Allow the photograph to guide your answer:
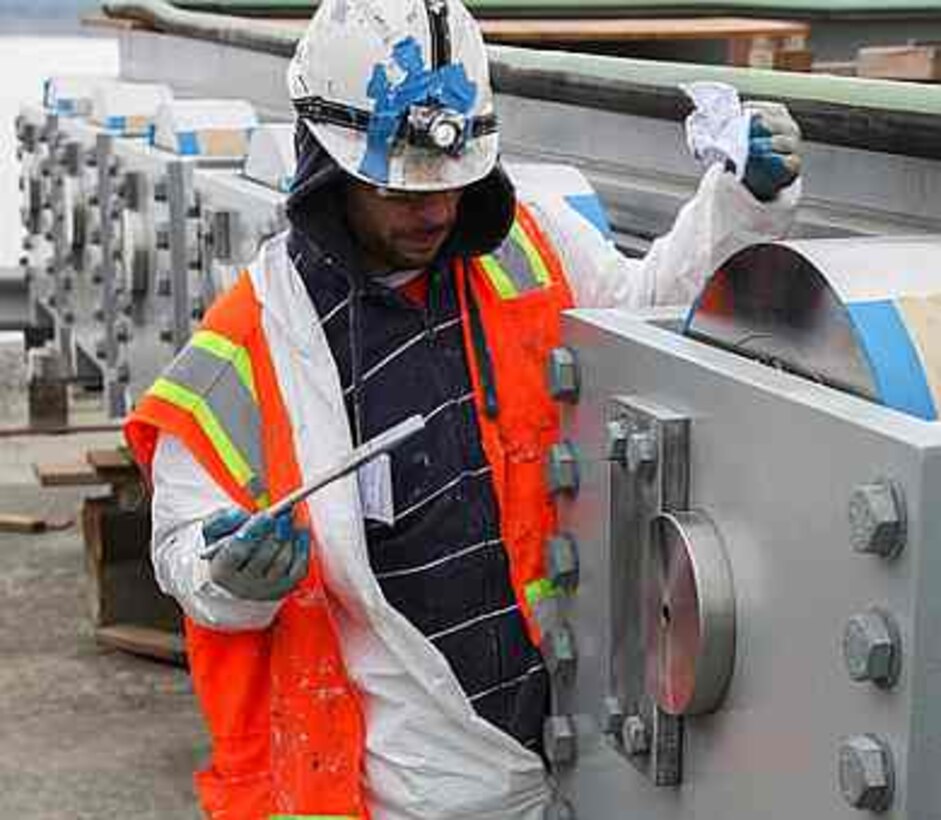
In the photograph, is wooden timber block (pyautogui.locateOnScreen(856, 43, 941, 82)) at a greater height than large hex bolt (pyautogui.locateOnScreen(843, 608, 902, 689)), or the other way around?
wooden timber block (pyautogui.locateOnScreen(856, 43, 941, 82))

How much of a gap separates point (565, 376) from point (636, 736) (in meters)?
0.27

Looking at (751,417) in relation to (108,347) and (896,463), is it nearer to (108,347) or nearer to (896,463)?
(896,463)

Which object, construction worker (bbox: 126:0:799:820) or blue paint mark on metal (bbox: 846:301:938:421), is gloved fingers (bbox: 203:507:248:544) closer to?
construction worker (bbox: 126:0:799:820)

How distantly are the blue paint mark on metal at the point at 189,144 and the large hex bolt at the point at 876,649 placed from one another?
210 cm

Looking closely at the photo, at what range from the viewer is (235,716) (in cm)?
158

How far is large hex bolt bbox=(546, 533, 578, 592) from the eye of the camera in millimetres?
1450

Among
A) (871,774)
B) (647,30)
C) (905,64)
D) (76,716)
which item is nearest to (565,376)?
(871,774)

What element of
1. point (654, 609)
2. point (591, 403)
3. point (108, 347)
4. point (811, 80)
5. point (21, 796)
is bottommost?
point (21, 796)

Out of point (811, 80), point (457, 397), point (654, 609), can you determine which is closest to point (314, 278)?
point (457, 397)

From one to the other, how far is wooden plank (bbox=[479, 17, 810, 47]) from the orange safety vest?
8.41ft

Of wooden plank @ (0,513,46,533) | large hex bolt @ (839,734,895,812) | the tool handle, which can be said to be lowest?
wooden plank @ (0,513,46,533)

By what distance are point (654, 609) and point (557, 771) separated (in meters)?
0.31

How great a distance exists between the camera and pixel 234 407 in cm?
151

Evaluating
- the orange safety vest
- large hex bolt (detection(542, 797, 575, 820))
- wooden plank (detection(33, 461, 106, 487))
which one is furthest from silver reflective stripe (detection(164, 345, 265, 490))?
wooden plank (detection(33, 461, 106, 487))
